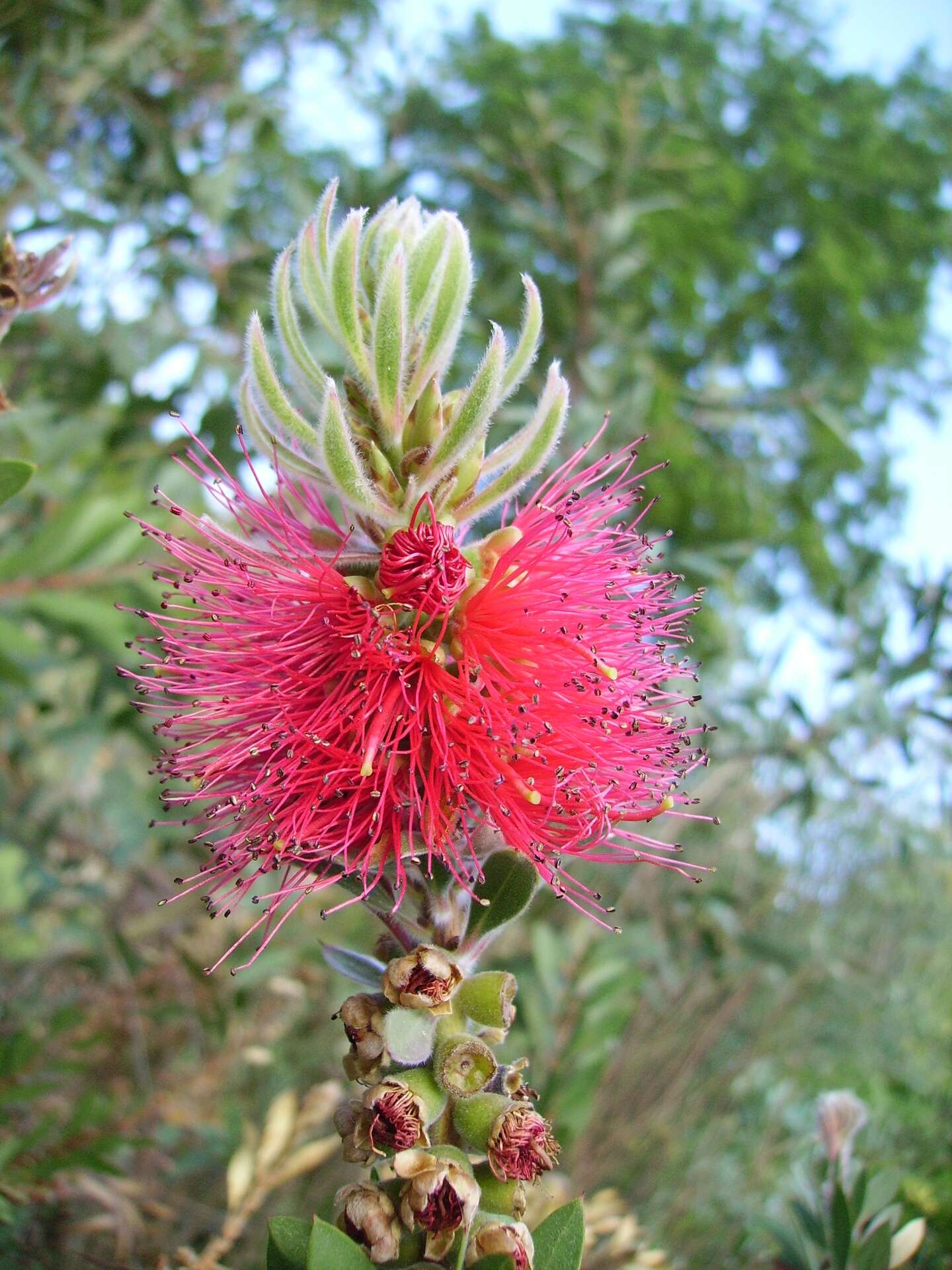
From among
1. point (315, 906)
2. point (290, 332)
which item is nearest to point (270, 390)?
point (290, 332)

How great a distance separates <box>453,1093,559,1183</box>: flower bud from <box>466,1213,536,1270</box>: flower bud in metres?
0.04

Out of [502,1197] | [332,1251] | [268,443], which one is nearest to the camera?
[332,1251]

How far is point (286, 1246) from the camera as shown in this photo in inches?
30.3

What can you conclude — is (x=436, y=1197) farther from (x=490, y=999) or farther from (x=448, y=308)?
(x=448, y=308)

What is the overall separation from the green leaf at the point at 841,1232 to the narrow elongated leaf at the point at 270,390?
1.09 metres

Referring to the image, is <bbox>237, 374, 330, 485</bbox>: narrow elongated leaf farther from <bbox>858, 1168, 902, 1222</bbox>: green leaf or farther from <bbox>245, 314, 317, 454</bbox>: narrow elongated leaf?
<bbox>858, 1168, 902, 1222</bbox>: green leaf

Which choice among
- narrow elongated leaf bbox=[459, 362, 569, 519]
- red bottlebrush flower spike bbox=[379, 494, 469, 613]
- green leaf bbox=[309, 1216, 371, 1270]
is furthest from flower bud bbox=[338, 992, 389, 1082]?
narrow elongated leaf bbox=[459, 362, 569, 519]

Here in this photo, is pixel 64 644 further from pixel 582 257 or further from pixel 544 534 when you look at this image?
pixel 582 257

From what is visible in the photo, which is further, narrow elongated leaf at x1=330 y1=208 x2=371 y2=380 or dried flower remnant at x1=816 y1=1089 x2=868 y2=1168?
dried flower remnant at x1=816 y1=1089 x2=868 y2=1168

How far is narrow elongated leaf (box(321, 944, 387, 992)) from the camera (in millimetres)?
930

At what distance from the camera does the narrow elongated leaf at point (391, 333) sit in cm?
92

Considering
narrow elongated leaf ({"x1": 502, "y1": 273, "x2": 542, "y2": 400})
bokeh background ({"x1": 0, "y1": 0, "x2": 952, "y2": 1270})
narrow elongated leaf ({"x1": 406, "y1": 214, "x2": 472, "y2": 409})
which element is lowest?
bokeh background ({"x1": 0, "y1": 0, "x2": 952, "y2": 1270})

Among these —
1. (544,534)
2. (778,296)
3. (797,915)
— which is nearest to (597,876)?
(797,915)

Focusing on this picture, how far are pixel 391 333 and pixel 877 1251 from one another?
3.80 ft
